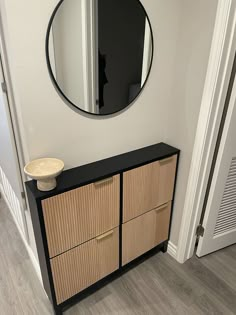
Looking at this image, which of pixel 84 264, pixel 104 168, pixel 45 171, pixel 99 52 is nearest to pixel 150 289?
pixel 84 264

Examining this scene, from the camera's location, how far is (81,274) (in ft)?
4.90

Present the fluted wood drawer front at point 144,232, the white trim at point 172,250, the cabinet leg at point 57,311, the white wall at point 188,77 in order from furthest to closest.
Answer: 1. the white trim at point 172,250
2. the fluted wood drawer front at point 144,232
3. the cabinet leg at point 57,311
4. the white wall at point 188,77

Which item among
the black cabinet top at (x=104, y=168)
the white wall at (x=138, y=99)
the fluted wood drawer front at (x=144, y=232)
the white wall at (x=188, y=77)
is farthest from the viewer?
the fluted wood drawer front at (x=144, y=232)

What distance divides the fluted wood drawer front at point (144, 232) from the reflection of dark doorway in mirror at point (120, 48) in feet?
2.58

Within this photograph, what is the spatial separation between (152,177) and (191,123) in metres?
0.43

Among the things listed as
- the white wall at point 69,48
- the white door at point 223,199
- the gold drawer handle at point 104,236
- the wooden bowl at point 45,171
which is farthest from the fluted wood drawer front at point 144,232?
the white wall at point 69,48

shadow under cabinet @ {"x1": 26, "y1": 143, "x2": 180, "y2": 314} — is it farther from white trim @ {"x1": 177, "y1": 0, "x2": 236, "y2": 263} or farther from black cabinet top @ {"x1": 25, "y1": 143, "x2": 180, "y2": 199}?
white trim @ {"x1": 177, "y1": 0, "x2": 236, "y2": 263}

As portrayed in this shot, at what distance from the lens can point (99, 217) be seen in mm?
1420

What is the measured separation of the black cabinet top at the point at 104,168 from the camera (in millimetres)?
1225

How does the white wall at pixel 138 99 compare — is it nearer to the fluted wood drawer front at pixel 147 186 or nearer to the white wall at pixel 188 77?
the white wall at pixel 188 77

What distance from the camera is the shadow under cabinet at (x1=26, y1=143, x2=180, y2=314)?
125cm

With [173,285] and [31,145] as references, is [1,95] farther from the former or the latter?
[173,285]

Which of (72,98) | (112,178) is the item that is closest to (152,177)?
(112,178)

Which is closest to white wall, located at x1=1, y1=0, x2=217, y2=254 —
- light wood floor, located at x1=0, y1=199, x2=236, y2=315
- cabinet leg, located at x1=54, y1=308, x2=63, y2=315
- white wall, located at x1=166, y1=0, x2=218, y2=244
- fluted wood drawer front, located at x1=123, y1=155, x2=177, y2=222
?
white wall, located at x1=166, y1=0, x2=218, y2=244
